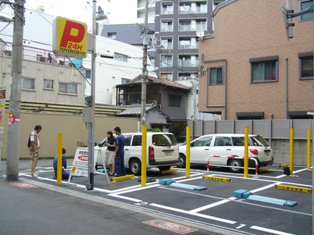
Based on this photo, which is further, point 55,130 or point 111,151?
point 55,130

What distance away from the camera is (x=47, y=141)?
21.8m

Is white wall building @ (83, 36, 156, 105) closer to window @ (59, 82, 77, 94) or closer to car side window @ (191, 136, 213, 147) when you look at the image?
window @ (59, 82, 77, 94)

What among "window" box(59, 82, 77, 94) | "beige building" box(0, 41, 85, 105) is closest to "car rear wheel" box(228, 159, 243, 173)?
"beige building" box(0, 41, 85, 105)

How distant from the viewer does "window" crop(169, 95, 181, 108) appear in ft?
124

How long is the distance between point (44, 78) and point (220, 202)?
22.6 m

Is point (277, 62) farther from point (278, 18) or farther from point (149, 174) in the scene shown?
point (149, 174)

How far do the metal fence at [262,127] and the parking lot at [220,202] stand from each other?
6342mm

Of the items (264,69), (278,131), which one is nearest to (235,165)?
(278,131)

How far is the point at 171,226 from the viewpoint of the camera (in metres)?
7.42

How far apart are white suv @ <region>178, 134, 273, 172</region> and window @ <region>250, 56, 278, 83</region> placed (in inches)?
332

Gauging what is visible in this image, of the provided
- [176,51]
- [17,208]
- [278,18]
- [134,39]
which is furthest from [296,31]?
[134,39]

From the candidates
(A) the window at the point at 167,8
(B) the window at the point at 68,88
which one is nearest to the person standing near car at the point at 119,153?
(B) the window at the point at 68,88

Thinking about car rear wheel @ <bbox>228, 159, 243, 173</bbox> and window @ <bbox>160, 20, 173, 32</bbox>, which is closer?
car rear wheel @ <bbox>228, 159, 243, 173</bbox>

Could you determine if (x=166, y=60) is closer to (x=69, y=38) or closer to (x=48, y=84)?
(x=48, y=84)
